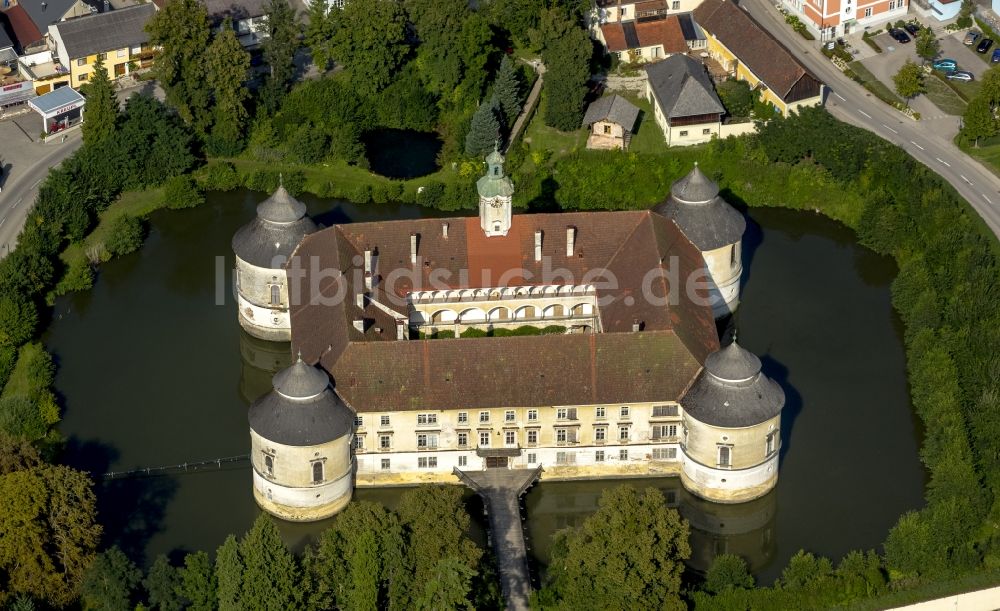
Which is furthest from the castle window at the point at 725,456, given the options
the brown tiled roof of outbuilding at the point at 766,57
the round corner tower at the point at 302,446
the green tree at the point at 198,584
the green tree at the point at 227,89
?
the green tree at the point at 227,89

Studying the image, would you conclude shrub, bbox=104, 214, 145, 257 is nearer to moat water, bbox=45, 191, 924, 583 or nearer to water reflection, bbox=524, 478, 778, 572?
moat water, bbox=45, 191, 924, 583

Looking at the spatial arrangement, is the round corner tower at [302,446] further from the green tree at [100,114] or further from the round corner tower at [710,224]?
the green tree at [100,114]

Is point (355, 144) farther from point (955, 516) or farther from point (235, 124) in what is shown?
point (955, 516)

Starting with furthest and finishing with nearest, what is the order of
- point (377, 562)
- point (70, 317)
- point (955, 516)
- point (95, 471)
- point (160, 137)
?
point (160, 137) → point (70, 317) → point (95, 471) → point (955, 516) → point (377, 562)

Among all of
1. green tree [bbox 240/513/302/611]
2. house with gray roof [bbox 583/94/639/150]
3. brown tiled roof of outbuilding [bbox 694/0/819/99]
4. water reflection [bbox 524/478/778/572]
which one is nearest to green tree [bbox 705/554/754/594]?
water reflection [bbox 524/478/778/572]

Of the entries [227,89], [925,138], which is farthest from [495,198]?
[925,138]

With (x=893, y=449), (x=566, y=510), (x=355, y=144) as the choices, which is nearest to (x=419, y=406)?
(x=566, y=510)
